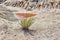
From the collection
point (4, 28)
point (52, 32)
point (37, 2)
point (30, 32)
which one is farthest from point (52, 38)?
point (37, 2)

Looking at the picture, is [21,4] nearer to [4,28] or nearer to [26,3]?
[26,3]

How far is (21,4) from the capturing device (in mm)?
15672

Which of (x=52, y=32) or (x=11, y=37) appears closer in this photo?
(x=11, y=37)

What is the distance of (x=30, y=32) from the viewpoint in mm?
5664

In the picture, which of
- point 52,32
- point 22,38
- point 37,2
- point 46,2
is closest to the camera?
point 22,38

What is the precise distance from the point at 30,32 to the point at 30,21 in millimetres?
490

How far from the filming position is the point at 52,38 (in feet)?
17.1

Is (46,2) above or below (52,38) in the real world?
below

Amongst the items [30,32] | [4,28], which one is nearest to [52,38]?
[30,32]

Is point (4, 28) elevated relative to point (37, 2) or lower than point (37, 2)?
elevated

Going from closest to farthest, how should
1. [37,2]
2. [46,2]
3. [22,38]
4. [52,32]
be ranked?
[22,38], [52,32], [46,2], [37,2]

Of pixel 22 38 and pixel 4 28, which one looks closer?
pixel 22 38

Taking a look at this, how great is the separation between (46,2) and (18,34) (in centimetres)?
908

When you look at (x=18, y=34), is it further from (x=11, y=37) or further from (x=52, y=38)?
(x=52, y=38)
